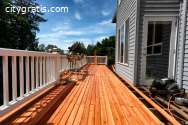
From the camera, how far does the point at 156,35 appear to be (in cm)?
354

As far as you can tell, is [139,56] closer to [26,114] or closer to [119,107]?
[119,107]

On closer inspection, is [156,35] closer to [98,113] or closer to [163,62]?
[163,62]

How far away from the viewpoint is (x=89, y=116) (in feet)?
4.91

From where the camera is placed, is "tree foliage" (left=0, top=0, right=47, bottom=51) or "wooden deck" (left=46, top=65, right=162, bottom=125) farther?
"tree foliage" (left=0, top=0, right=47, bottom=51)

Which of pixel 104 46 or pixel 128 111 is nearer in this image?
pixel 128 111

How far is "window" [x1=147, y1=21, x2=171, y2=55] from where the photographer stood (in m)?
3.11

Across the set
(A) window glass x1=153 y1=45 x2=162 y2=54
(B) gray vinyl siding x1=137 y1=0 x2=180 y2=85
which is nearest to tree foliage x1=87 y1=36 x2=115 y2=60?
(A) window glass x1=153 y1=45 x2=162 y2=54

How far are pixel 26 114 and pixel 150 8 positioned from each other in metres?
3.67

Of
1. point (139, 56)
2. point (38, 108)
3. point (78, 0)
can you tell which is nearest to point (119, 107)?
point (38, 108)

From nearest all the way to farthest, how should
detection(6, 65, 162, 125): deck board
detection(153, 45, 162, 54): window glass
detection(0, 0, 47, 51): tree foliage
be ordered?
detection(6, 65, 162, 125): deck board < detection(153, 45, 162, 54): window glass < detection(0, 0, 47, 51): tree foliage

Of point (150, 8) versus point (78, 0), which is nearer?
point (150, 8)

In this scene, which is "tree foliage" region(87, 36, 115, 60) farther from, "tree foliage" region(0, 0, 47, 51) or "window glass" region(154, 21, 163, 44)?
"window glass" region(154, 21, 163, 44)

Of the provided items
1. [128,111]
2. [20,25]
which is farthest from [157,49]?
[20,25]

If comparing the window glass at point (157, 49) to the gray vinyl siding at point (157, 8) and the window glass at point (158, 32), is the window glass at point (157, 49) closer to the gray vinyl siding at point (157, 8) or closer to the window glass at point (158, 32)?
the window glass at point (158, 32)
